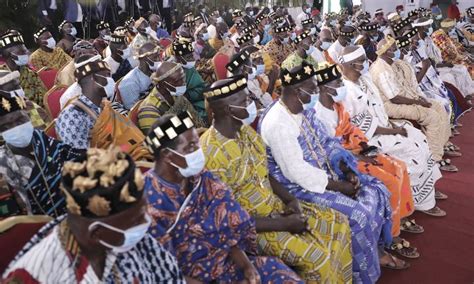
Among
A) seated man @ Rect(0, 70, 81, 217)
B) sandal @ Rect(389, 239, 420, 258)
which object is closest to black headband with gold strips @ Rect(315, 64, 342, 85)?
sandal @ Rect(389, 239, 420, 258)

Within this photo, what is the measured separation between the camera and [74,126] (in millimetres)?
2902

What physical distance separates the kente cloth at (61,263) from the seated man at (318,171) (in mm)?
1362

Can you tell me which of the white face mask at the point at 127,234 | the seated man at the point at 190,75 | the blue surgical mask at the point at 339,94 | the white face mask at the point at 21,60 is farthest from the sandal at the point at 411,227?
the white face mask at the point at 21,60

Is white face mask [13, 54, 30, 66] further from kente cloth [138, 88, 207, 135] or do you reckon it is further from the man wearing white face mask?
kente cloth [138, 88, 207, 135]

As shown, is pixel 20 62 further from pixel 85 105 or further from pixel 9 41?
pixel 85 105

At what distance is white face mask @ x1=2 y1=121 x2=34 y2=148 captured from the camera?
7.07ft

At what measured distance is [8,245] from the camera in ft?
5.80

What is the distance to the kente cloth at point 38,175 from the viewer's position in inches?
87.4

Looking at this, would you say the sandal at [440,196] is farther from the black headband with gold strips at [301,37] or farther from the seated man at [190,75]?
the black headband with gold strips at [301,37]

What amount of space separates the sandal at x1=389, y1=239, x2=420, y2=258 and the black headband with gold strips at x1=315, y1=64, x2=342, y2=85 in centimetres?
126

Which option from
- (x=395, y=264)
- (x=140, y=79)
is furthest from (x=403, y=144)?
(x=140, y=79)

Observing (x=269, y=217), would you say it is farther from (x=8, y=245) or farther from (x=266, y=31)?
(x=266, y=31)

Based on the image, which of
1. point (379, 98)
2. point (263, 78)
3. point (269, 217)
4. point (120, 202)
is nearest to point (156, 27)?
point (263, 78)

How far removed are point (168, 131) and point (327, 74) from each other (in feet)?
5.97
